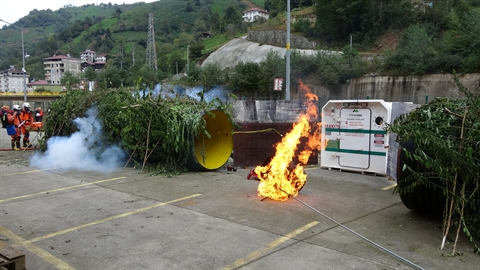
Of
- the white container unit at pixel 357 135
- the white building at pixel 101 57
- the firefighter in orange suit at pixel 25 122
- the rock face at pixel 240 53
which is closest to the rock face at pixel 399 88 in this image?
the rock face at pixel 240 53

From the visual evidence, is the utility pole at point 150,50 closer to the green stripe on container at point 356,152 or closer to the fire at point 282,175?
the green stripe on container at point 356,152

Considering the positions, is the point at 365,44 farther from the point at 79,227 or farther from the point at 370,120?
the point at 79,227

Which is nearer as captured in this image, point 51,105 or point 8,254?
point 8,254

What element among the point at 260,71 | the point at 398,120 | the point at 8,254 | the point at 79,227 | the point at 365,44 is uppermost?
the point at 365,44

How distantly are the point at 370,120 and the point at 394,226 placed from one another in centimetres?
439

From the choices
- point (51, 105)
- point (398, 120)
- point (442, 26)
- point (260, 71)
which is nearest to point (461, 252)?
point (398, 120)

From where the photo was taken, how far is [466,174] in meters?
4.66

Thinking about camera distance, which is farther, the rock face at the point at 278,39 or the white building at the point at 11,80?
the white building at the point at 11,80

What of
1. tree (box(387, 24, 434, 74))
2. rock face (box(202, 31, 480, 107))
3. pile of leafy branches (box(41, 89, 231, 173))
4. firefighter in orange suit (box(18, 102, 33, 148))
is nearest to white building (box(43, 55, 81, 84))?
rock face (box(202, 31, 480, 107))

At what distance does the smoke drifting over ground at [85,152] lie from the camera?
34.7 ft

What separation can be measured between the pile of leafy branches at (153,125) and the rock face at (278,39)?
37.8 m

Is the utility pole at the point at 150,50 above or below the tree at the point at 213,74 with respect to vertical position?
above

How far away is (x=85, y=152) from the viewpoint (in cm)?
1086

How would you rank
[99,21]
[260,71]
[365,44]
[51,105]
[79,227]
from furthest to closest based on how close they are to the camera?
[99,21] → [365,44] → [260,71] → [51,105] → [79,227]
